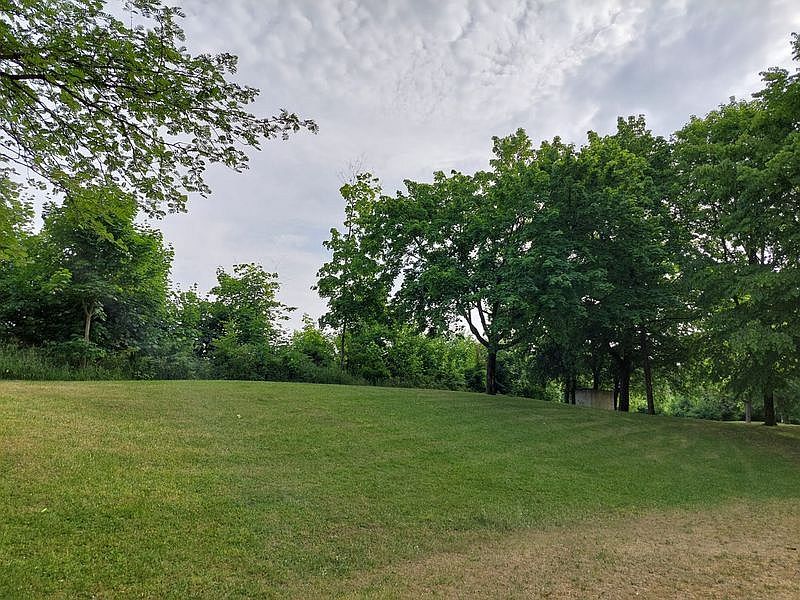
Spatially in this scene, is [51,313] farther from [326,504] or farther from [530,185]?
[530,185]

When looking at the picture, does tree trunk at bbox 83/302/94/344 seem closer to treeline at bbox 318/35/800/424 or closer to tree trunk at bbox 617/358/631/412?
treeline at bbox 318/35/800/424

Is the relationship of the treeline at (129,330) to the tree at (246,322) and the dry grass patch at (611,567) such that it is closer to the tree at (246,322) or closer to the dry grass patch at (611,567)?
the tree at (246,322)

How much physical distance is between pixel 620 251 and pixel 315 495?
1518cm

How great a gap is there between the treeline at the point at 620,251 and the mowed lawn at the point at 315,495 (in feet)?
15.1

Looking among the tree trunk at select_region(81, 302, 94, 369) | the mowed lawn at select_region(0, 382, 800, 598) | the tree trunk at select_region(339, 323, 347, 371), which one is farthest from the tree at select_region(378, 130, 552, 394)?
the tree trunk at select_region(81, 302, 94, 369)

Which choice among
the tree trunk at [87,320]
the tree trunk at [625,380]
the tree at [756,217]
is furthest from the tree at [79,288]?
the tree trunk at [625,380]

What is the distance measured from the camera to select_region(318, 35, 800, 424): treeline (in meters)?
12.0

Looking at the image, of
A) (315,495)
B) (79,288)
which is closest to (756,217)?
(315,495)

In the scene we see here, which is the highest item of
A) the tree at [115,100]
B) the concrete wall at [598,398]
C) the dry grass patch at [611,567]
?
the tree at [115,100]

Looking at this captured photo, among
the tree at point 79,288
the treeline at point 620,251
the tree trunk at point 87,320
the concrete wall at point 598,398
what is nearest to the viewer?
the treeline at point 620,251

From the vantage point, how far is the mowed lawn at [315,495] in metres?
3.85

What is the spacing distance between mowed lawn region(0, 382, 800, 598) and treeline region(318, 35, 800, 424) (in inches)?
182

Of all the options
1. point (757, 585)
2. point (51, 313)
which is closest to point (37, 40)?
point (757, 585)

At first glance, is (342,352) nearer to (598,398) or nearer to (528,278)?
(528,278)
